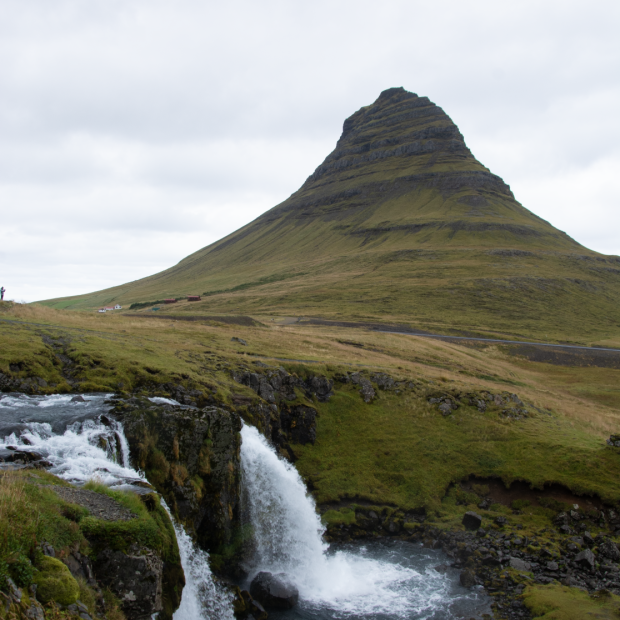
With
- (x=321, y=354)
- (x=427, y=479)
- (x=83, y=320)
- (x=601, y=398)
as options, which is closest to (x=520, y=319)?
(x=601, y=398)

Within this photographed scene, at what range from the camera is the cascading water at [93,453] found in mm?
16562

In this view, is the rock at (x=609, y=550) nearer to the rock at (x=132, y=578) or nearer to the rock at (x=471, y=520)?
the rock at (x=471, y=520)

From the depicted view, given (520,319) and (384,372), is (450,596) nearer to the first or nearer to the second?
(384,372)

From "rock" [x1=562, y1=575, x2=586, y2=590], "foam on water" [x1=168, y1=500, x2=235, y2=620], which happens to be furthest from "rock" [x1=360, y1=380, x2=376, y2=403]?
"foam on water" [x1=168, y1=500, x2=235, y2=620]

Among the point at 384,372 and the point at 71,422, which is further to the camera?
the point at 384,372

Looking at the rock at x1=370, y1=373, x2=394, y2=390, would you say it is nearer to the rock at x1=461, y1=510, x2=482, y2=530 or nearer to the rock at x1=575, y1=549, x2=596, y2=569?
the rock at x1=461, y1=510, x2=482, y2=530

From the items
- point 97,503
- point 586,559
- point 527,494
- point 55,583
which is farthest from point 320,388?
point 55,583

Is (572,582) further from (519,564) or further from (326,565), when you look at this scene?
(326,565)

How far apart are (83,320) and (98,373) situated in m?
25.2

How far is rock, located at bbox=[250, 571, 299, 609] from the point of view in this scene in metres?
21.2

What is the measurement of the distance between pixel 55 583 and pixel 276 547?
18043 millimetres

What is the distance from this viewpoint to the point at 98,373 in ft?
91.0

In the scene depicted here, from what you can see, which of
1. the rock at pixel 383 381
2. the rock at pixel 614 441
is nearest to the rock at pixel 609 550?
the rock at pixel 614 441

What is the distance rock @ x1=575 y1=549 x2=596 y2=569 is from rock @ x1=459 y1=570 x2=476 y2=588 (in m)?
5.78
